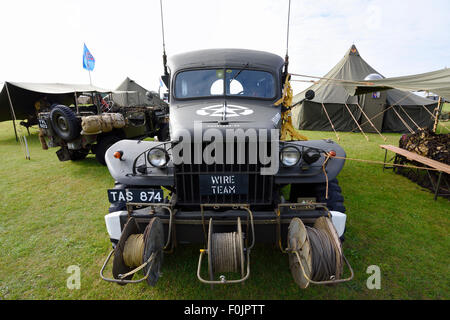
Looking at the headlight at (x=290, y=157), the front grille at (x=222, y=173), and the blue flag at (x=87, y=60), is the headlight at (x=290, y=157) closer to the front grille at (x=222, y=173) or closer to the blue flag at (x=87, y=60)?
the front grille at (x=222, y=173)

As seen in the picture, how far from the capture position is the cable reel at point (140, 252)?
7.45 feet

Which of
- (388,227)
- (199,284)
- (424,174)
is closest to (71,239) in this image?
(199,284)

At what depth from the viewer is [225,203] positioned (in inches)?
112

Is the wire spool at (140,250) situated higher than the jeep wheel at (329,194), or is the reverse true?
the jeep wheel at (329,194)

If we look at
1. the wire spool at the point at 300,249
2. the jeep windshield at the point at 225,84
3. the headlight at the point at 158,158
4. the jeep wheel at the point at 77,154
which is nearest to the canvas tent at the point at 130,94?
the jeep wheel at the point at 77,154

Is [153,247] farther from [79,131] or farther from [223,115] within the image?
[79,131]

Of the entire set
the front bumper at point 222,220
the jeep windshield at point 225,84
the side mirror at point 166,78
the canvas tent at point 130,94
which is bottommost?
the front bumper at point 222,220

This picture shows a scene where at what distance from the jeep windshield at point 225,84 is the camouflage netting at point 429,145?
516 cm

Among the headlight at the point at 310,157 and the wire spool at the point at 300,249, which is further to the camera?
the headlight at the point at 310,157

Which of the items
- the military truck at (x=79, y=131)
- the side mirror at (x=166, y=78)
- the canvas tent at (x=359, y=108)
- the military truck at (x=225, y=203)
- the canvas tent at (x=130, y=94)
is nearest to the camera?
the military truck at (x=225, y=203)

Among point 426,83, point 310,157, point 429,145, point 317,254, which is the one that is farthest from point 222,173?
point 429,145

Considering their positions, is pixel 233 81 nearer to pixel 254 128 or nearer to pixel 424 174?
pixel 254 128

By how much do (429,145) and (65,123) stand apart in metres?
10.2
